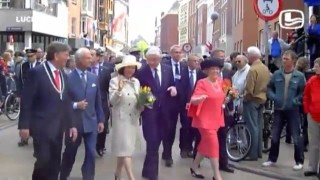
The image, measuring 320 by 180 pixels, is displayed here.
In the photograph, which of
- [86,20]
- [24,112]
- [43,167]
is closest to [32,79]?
[24,112]

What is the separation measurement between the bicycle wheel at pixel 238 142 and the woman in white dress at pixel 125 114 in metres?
3.51

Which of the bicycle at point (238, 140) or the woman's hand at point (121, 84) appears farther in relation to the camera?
the bicycle at point (238, 140)

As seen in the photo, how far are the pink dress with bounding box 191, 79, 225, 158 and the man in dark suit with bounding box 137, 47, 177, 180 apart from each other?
0.67 m

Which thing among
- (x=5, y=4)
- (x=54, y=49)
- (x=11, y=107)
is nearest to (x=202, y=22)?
(x=5, y=4)

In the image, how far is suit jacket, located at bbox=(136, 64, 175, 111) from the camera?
1024 cm

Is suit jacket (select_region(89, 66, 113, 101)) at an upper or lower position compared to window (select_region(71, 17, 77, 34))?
lower

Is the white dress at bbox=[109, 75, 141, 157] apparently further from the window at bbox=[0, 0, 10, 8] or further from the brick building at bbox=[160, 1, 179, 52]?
the brick building at bbox=[160, 1, 179, 52]

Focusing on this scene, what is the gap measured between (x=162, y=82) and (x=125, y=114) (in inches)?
68.3

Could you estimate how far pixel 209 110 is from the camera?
9.58 m

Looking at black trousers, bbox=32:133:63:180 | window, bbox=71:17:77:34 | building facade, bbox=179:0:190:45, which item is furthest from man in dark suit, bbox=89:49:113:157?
building facade, bbox=179:0:190:45

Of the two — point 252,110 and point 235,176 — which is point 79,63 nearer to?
point 235,176

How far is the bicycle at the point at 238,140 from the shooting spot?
12055 millimetres

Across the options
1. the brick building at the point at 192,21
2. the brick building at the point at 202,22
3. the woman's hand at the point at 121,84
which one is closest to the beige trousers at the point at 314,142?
the woman's hand at the point at 121,84

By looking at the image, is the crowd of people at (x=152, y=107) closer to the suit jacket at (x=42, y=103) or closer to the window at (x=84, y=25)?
the suit jacket at (x=42, y=103)
